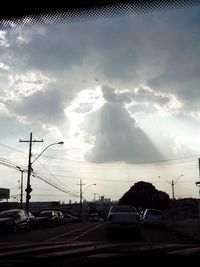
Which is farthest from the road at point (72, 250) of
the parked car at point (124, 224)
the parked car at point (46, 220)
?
the parked car at point (46, 220)

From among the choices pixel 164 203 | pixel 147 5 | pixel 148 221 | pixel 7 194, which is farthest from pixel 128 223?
pixel 7 194

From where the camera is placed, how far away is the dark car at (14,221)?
29438 millimetres

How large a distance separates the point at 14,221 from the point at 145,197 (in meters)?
54.1

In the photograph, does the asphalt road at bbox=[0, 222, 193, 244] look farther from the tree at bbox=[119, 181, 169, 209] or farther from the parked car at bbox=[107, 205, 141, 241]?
the tree at bbox=[119, 181, 169, 209]

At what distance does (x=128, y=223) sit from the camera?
994 inches

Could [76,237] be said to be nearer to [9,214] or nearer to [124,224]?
[124,224]

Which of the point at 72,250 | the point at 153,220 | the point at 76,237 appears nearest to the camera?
the point at 72,250

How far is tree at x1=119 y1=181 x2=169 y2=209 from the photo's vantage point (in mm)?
81938

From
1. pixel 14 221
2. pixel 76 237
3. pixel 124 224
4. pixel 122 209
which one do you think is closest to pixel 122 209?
pixel 122 209

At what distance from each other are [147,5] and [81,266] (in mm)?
4942

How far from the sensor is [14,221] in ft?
98.3

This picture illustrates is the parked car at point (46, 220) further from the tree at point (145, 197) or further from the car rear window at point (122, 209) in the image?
the tree at point (145, 197)

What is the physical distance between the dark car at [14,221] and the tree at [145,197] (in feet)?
167

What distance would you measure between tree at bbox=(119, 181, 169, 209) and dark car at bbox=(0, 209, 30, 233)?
5080 cm
